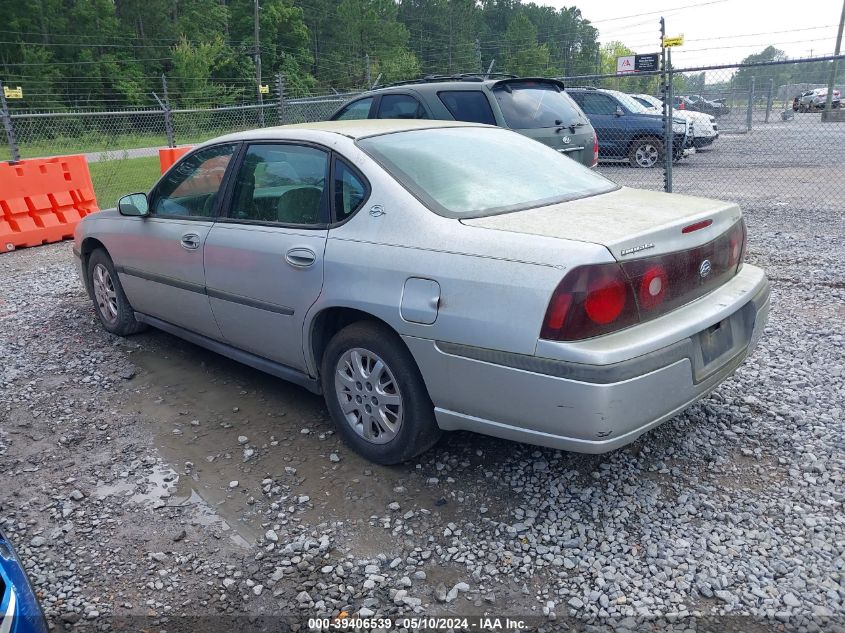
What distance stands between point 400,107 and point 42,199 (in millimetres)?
4884

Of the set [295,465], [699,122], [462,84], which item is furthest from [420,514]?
[699,122]

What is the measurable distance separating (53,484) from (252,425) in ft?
3.34

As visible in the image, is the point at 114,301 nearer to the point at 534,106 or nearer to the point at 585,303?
the point at 585,303

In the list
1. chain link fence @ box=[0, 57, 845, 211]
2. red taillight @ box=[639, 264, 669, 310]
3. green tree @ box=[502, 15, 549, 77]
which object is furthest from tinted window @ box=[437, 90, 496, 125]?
green tree @ box=[502, 15, 549, 77]

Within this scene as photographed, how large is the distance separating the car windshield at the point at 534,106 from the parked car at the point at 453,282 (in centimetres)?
410

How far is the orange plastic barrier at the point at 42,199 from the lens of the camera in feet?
29.5

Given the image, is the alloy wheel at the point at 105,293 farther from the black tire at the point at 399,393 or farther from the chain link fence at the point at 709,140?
the chain link fence at the point at 709,140

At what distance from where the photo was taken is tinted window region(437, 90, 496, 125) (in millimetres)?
8023

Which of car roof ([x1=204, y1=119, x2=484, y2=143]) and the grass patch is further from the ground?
car roof ([x1=204, y1=119, x2=484, y2=143])

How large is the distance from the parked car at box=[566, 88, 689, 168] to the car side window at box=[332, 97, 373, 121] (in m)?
6.47

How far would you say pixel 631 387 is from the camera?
2.68 m

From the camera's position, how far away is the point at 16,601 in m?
2.09

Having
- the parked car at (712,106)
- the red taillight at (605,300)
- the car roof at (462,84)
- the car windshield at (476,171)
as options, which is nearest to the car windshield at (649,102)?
the parked car at (712,106)

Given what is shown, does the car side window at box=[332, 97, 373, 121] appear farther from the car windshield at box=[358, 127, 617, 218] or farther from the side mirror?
the car windshield at box=[358, 127, 617, 218]
